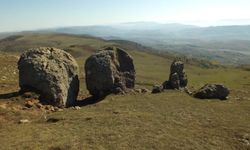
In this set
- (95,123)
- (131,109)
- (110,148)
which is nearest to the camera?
(110,148)

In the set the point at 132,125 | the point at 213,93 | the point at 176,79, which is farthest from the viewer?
the point at 176,79

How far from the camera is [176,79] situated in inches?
1662

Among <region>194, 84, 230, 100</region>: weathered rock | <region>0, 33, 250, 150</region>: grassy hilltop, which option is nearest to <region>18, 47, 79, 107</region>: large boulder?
<region>0, 33, 250, 150</region>: grassy hilltop

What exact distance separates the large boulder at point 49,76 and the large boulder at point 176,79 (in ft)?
41.4

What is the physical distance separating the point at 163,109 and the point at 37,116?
10.9 m

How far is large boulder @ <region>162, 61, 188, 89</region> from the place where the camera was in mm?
42000

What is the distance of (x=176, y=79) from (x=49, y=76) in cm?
1687

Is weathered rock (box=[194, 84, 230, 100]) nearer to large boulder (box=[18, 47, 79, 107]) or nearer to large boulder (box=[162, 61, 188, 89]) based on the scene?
large boulder (box=[162, 61, 188, 89])

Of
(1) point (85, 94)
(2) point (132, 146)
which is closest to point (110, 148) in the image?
(2) point (132, 146)

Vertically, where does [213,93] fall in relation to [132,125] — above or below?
below

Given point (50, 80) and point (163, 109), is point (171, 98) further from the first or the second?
point (50, 80)

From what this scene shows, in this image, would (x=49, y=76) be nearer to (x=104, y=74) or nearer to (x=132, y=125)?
(x=104, y=74)

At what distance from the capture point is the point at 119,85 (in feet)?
125

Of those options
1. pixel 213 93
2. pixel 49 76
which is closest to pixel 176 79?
pixel 213 93
